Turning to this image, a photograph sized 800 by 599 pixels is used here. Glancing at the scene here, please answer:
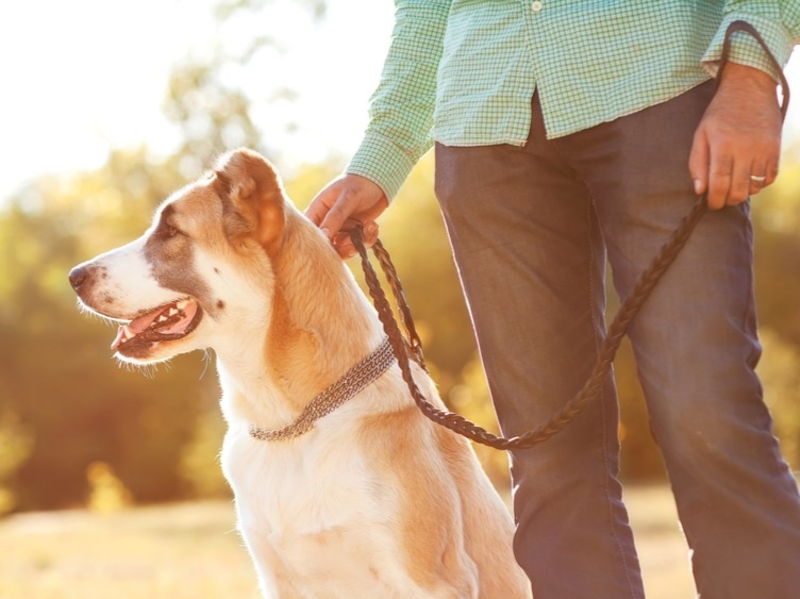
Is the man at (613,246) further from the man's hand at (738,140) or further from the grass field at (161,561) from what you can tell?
the grass field at (161,561)

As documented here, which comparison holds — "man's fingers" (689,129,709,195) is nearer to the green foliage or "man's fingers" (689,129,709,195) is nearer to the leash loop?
the leash loop

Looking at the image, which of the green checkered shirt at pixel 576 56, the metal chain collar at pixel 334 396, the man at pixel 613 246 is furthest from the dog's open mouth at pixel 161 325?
the green checkered shirt at pixel 576 56

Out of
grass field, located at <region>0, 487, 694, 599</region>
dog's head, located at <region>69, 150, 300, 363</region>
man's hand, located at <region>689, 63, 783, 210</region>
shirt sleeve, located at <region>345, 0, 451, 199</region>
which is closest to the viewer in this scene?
man's hand, located at <region>689, 63, 783, 210</region>

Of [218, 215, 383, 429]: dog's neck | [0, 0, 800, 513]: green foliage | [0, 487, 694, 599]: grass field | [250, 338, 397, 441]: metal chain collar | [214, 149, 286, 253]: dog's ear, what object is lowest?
[0, 0, 800, 513]: green foliage

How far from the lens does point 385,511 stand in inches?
121

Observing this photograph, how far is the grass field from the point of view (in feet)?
24.6

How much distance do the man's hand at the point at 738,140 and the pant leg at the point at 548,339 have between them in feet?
1.50

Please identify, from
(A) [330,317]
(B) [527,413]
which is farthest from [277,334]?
(B) [527,413]

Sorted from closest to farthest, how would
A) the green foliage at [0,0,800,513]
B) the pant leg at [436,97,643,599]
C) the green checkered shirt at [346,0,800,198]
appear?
the green checkered shirt at [346,0,800,198] < the pant leg at [436,97,643,599] < the green foliage at [0,0,800,513]

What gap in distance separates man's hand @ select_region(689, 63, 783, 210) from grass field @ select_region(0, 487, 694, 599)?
2819 millimetres

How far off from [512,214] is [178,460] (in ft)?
106

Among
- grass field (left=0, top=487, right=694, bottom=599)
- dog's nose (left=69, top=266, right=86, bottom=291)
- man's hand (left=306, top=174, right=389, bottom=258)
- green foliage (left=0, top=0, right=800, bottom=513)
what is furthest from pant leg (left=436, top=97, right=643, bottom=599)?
green foliage (left=0, top=0, right=800, bottom=513)

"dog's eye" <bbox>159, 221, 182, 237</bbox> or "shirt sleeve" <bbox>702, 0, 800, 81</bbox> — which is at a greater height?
"shirt sleeve" <bbox>702, 0, 800, 81</bbox>

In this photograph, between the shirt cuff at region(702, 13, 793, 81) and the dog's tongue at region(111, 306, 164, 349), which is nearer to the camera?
the shirt cuff at region(702, 13, 793, 81)
